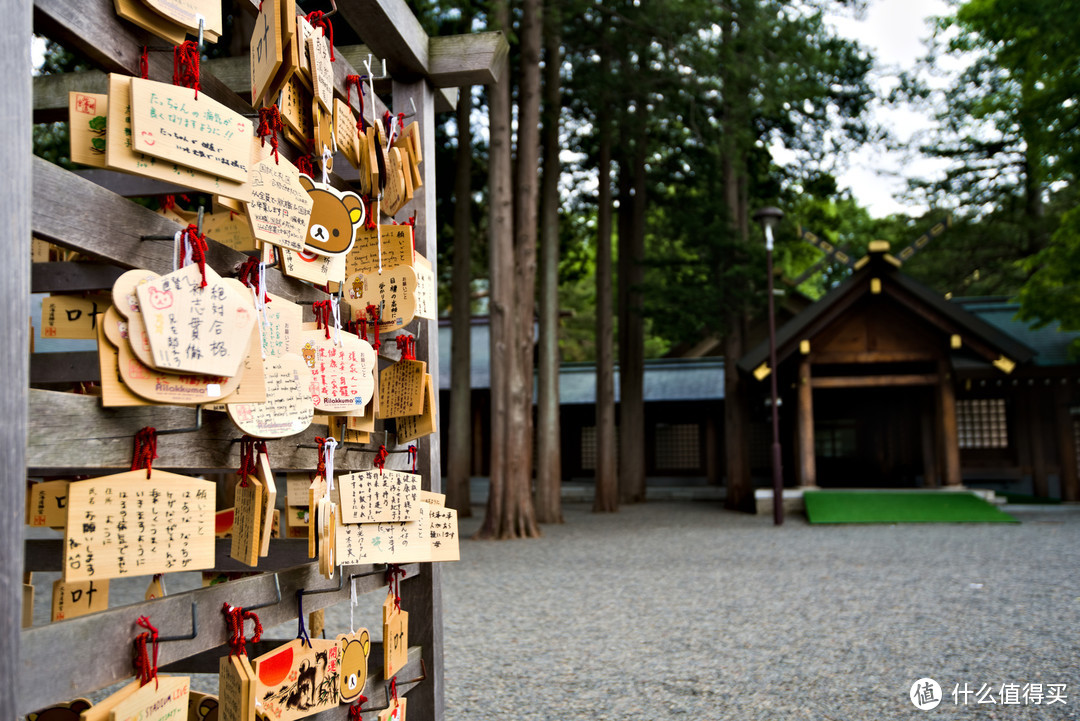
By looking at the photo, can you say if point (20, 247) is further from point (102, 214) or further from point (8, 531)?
point (8, 531)

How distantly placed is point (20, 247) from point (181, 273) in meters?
0.29

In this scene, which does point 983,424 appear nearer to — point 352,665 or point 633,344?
point 633,344

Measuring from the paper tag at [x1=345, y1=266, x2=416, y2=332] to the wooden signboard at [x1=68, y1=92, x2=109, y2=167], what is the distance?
828 millimetres

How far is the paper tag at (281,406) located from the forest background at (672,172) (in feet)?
21.8

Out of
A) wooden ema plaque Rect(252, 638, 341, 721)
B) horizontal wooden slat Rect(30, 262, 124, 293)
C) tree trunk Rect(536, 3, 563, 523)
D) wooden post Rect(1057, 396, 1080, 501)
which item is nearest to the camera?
horizontal wooden slat Rect(30, 262, 124, 293)

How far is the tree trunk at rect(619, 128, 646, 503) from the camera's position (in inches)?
634

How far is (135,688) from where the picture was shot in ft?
4.31

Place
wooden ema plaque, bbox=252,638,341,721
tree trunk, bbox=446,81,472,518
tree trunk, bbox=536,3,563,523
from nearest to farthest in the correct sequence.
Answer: wooden ema plaque, bbox=252,638,341,721, tree trunk, bbox=536,3,563,523, tree trunk, bbox=446,81,472,518

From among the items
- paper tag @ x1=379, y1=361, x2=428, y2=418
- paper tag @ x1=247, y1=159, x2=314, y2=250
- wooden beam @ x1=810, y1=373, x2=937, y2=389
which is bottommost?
paper tag @ x1=379, y1=361, x2=428, y2=418

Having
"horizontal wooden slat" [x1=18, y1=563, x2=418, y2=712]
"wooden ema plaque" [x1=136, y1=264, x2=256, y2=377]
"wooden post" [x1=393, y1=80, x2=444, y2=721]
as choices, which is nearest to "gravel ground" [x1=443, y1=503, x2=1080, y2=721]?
"wooden post" [x1=393, y1=80, x2=444, y2=721]

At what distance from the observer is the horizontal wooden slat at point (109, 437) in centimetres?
119

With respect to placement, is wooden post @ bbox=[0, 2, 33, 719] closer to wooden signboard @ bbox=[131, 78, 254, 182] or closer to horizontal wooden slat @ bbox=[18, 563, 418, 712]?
horizontal wooden slat @ bbox=[18, 563, 418, 712]

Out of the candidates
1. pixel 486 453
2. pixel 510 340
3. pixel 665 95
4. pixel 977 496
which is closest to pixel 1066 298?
pixel 977 496

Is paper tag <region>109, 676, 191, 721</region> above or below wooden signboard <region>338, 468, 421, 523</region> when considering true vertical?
below
